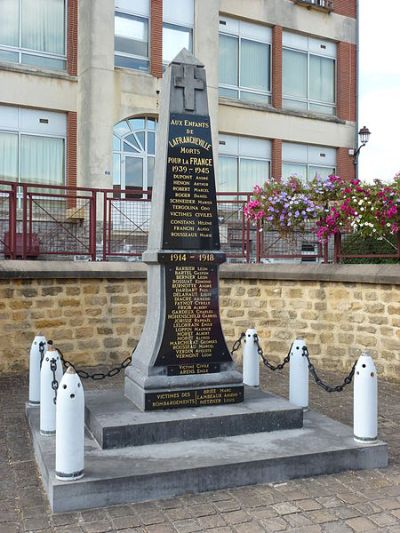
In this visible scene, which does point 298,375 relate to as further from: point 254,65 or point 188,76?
point 254,65

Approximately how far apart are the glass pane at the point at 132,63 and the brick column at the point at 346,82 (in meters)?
8.54

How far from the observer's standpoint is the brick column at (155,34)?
727 inches

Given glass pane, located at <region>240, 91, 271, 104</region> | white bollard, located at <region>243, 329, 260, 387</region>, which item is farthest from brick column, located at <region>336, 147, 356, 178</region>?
white bollard, located at <region>243, 329, 260, 387</region>

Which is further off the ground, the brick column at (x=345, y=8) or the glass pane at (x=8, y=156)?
the brick column at (x=345, y=8)

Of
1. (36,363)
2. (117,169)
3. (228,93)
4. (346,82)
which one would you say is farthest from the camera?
(346,82)

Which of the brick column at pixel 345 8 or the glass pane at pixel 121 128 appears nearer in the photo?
the glass pane at pixel 121 128

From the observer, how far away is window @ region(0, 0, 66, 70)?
55.7ft

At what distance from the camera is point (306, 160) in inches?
884

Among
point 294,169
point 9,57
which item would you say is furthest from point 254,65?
point 9,57

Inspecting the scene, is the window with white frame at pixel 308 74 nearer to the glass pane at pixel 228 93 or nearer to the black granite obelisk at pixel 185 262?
the glass pane at pixel 228 93

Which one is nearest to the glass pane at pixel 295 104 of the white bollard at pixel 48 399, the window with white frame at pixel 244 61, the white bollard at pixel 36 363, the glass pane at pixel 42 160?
the window with white frame at pixel 244 61

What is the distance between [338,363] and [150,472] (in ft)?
19.3

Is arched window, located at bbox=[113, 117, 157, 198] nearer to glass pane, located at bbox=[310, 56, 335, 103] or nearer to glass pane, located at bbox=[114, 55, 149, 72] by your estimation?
glass pane, located at bbox=[114, 55, 149, 72]

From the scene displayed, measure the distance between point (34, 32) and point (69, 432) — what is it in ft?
51.7
